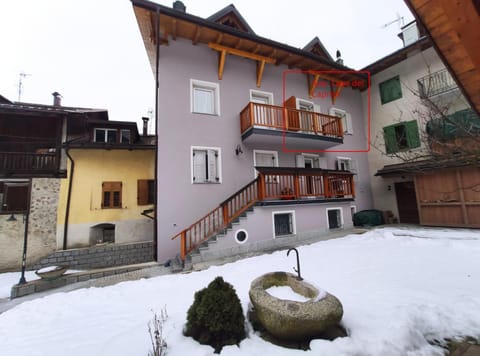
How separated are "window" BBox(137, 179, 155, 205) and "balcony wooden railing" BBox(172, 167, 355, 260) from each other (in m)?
4.49

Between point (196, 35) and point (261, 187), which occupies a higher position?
point (196, 35)

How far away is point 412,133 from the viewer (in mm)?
10320

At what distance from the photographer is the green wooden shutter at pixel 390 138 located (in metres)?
11.0

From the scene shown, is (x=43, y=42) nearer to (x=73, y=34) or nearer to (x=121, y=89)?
(x=73, y=34)

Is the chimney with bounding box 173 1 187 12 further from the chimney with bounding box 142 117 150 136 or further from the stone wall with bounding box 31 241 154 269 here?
the stone wall with bounding box 31 241 154 269

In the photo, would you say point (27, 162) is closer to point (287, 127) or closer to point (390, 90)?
point (287, 127)

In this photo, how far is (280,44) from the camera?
340 inches

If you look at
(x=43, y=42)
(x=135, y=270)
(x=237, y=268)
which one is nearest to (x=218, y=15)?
(x=237, y=268)

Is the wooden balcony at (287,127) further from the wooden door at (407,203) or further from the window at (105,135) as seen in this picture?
the window at (105,135)

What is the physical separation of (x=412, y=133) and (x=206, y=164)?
36.7 feet

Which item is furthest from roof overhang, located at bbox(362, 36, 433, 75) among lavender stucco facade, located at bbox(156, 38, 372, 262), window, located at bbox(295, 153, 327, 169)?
window, located at bbox(295, 153, 327, 169)

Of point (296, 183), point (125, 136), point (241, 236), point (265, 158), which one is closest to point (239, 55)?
point (265, 158)

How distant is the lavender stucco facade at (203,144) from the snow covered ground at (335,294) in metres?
1.94

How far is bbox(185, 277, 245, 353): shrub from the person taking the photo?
247 centimetres
